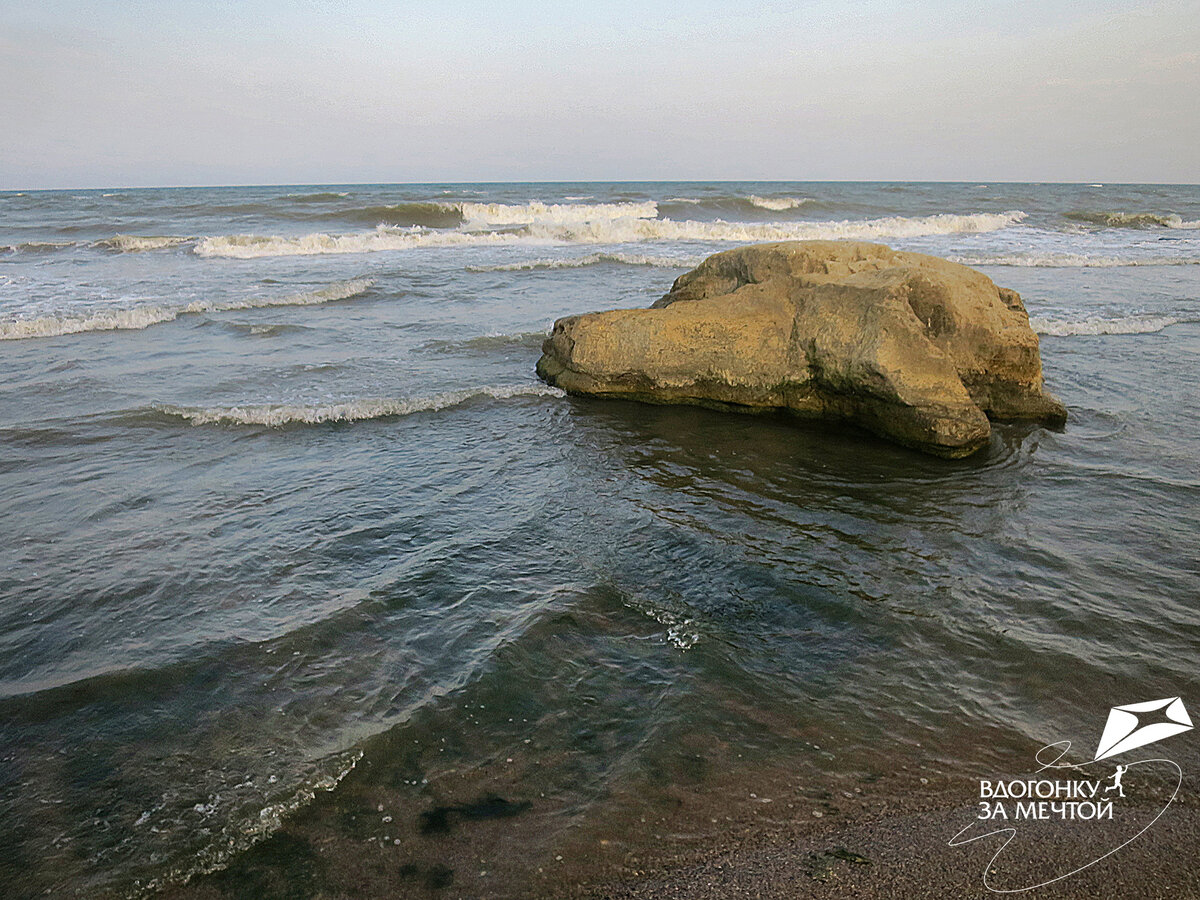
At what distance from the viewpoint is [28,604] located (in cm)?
387

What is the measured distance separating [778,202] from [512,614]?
39.6 metres

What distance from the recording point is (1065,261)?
16828 mm

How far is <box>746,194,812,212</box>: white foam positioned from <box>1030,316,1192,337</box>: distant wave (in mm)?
28880

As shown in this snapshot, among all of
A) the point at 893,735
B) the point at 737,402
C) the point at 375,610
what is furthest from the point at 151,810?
the point at 737,402

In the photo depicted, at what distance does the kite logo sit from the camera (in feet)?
9.30

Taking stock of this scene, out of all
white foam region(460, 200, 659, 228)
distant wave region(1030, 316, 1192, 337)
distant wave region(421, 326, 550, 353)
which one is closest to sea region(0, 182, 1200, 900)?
distant wave region(421, 326, 550, 353)

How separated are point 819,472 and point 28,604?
4.78 metres

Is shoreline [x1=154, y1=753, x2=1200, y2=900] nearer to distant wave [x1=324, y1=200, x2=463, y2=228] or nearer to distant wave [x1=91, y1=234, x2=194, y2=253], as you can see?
distant wave [x1=91, y1=234, x2=194, y2=253]

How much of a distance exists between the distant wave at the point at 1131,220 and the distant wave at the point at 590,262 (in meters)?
23.0

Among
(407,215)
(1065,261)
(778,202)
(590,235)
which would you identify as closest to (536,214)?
(407,215)

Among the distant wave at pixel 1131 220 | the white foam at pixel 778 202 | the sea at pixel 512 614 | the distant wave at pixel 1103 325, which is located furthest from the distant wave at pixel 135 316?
the distant wave at pixel 1131 220

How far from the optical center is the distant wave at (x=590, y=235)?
71.3 ft

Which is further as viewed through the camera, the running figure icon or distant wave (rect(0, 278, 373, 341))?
distant wave (rect(0, 278, 373, 341))

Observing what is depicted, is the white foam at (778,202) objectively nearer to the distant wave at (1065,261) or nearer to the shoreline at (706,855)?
the distant wave at (1065,261)
